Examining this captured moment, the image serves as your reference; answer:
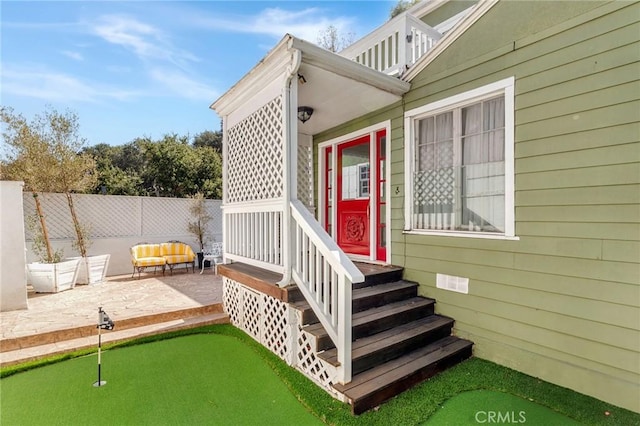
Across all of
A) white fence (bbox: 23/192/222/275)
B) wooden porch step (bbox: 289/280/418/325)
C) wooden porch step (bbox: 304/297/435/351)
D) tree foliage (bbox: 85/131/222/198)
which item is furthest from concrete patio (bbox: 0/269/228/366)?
tree foliage (bbox: 85/131/222/198)

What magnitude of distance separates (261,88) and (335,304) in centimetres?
271

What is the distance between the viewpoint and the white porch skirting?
8.96 feet

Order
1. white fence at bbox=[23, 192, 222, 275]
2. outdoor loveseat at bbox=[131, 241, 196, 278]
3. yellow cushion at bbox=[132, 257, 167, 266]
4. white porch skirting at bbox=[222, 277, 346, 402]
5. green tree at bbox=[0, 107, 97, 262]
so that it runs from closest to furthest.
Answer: white porch skirting at bbox=[222, 277, 346, 402] → green tree at bbox=[0, 107, 97, 262] → white fence at bbox=[23, 192, 222, 275] → yellow cushion at bbox=[132, 257, 167, 266] → outdoor loveseat at bbox=[131, 241, 196, 278]

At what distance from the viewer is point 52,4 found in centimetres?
427

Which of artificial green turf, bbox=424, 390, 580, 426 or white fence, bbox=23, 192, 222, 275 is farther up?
white fence, bbox=23, 192, 222, 275

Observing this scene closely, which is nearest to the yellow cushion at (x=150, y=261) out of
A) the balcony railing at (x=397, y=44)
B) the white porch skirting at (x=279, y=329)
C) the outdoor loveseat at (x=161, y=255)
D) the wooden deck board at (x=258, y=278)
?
the outdoor loveseat at (x=161, y=255)

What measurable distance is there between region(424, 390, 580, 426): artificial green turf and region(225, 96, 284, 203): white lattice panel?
2.55m

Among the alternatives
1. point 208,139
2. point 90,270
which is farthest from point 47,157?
point 208,139

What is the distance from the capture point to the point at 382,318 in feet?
10.2

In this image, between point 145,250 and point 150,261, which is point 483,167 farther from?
point 145,250

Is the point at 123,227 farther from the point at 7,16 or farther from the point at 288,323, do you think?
the point at 288,323

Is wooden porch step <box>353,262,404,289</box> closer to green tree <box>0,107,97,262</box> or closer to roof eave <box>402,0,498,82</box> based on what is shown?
roof eave <box>402,0,498,82</box>

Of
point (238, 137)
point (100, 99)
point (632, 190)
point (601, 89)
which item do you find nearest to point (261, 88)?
point (238, 137)

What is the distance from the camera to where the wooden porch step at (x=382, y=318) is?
9.09 ft
